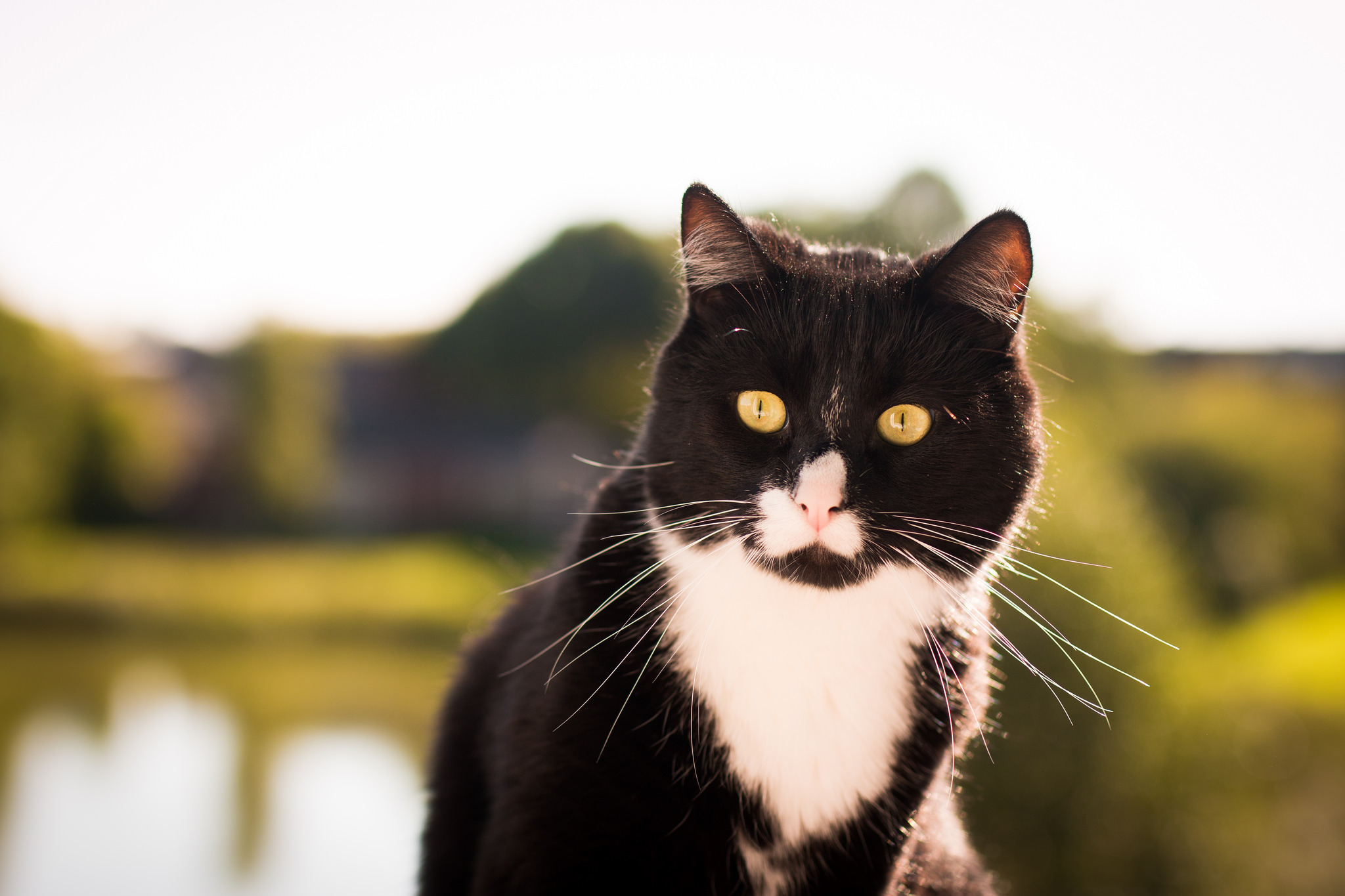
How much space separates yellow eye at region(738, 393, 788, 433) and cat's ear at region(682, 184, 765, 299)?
177 millimetres

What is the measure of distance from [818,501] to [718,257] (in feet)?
1.31

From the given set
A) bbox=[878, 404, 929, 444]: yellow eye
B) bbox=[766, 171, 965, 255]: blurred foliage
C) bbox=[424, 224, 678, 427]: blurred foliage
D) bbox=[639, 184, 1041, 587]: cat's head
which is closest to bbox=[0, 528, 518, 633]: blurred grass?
bbox=[424, 224, 678, 427]: blurred foliage

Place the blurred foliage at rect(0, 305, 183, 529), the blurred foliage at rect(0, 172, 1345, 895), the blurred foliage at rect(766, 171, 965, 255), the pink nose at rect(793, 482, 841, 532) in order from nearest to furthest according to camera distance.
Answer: the pink nose at rect(793, 482, 841, 532) → the blurred foliage at rect(0, 172, 1345, 895) → the blurred foliage at rect(766, 171, 965, 255) → the blurred foliage at rect(0, 305, 183, 529)

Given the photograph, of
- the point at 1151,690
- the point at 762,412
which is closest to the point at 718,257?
the point at 762,412

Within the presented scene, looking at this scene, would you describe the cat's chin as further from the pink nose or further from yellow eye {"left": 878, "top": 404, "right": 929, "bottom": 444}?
yellow eye {"left": 878, "top": 404, "right": 929, "bottom": 444}

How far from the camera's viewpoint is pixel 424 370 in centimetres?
1239

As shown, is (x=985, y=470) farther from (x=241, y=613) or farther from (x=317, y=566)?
(x=317, y=566)

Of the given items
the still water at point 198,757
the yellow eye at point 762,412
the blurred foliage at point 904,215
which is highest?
the blurred foliage at point 904,215

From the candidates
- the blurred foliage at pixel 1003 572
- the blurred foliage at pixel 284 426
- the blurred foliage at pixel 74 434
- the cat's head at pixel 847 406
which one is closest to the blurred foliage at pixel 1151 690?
the blurred foliage at pixel 1003 572

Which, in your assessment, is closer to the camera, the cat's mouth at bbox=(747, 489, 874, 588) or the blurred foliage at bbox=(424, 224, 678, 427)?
the cat's mouth at bbox=(747, 489, 874, 588)

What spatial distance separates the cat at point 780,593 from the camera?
1069mm

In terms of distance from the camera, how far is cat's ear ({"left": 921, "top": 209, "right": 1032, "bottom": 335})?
106 centimetres

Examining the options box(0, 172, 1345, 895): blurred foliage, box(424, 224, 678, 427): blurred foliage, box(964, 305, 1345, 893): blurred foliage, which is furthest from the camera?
box(424, 224, 678, 427): blurred foliage

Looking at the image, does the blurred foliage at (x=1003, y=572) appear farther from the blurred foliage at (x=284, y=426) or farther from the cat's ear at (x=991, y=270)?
the cat's ear at (x=991, y=270)
